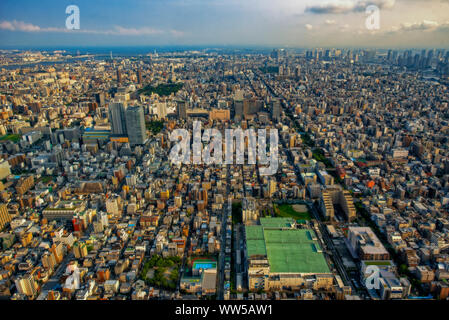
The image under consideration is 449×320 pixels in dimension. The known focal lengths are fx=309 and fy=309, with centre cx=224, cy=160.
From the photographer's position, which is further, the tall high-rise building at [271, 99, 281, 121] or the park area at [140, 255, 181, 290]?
the tall high-rise building at [271, 99, 281, 121]

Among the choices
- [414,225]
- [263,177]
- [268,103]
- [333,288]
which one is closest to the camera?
[333,288]

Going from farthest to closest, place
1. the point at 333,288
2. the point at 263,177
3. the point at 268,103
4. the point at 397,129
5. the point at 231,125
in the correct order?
the point at 268,103, the point at 231,125, the point at 397,129, the point at 263,177, the point at 333,288

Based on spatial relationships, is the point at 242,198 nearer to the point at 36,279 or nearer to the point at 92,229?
the point at 92,229

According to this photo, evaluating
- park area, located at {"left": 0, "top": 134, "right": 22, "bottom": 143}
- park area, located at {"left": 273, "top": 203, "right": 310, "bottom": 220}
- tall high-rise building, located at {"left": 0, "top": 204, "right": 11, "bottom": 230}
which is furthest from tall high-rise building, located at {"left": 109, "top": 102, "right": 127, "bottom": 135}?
park area, located at {"left": 273, "top": 203, "right": 310, "bottom": 220}

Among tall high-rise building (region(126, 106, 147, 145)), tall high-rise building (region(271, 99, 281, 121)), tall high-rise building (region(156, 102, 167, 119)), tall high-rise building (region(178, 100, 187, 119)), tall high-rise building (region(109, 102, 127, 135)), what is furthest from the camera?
tall high-rise building (region(156, 102, 167, 119))

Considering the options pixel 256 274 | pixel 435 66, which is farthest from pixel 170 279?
pixel 435 66

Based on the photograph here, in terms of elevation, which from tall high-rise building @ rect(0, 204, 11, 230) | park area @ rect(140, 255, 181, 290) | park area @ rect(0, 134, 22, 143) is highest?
park area @ rect(0, 134, 22, 143)

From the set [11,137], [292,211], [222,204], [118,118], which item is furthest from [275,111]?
[11,137]

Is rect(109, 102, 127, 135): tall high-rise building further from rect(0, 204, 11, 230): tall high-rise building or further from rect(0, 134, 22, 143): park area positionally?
rect(0, 204, 11, 230): tall high-rise building
